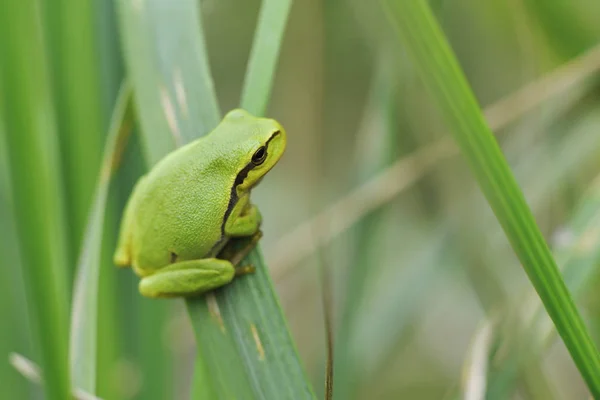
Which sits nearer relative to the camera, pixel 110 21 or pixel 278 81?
pixel 110 21

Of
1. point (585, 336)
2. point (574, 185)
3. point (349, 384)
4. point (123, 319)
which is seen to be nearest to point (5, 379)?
point (123, 319)

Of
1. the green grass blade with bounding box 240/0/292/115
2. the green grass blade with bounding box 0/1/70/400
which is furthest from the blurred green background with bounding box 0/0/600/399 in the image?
the green grass blade with bounding box 240/0/292/115

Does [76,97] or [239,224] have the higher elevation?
[76,97]

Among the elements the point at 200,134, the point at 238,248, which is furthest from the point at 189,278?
the point at 200,134

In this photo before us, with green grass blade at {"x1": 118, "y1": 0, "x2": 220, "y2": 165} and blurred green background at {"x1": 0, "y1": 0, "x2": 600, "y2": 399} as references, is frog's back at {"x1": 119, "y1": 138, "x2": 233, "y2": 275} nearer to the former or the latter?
green grass blade at {"x1": 118, "y1": 0, "x2": 220, "y2": 165}

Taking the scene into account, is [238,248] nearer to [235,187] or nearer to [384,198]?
[235,187]

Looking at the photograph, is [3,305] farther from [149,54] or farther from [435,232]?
[435,232]
